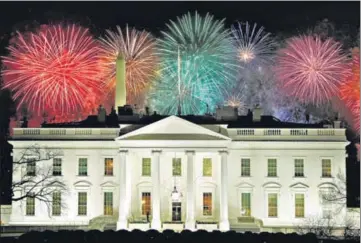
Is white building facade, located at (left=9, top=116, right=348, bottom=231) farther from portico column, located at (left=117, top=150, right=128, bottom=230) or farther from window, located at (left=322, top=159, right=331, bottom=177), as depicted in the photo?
portico column, located at (left=117, top=150, right=128, bottom=230)

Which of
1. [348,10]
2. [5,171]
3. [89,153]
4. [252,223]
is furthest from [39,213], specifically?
[348,10]

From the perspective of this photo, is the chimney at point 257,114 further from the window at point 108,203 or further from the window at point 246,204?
the window at point 108,203

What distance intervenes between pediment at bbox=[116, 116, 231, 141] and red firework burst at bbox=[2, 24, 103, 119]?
25.7ft

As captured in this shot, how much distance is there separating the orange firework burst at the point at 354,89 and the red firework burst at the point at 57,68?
18098 mm

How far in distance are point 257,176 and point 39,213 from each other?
1348 cm

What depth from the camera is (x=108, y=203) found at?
55469 mm

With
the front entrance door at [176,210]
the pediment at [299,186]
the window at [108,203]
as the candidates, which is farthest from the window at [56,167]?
the pediment at [299,186]

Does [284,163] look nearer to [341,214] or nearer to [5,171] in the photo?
[341,214]

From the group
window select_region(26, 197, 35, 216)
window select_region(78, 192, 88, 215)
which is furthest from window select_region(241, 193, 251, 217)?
window select_region(26, 197, 35, 216)

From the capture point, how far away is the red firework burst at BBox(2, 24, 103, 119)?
60531 mm

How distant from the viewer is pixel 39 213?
→ 180ft

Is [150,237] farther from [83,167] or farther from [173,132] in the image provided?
[83,167]

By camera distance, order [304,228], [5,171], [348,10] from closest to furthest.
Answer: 1. [304,228]
2. [5,171]
3. [348,10]

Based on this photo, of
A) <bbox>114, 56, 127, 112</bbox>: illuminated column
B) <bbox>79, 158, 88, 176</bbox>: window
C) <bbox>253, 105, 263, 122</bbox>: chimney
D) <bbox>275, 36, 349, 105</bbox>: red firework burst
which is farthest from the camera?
<bbox>114, 56, 127, 112</bbox>: illuminated column
